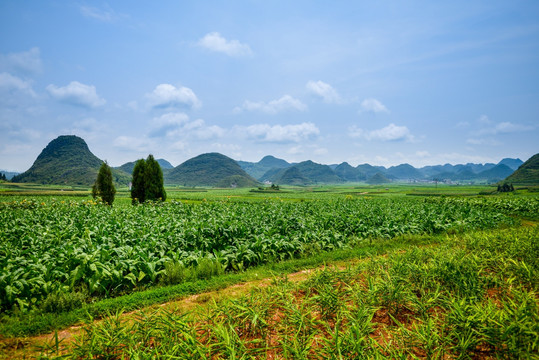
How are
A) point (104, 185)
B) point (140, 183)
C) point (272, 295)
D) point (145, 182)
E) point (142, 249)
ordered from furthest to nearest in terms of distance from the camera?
point (140, 183) → point (145, 182) → point (104, 185) → point (142, 249) → point (272, 295)

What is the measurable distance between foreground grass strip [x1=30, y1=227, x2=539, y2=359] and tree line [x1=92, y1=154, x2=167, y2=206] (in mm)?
23783

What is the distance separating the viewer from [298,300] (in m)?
4.49

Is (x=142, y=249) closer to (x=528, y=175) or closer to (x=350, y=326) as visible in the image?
(x=350, y=326)

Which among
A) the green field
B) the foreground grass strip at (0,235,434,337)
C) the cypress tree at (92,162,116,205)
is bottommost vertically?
the foreground grass strip at (0,235,434,337)

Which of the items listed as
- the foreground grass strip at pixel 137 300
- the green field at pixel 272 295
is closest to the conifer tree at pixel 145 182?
the green field at pixel 272 295

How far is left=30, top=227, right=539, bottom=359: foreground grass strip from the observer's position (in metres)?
2.96

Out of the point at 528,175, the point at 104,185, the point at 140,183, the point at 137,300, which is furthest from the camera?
the point at 528,175

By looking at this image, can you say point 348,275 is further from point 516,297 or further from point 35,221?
point 35,221

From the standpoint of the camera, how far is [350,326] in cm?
337

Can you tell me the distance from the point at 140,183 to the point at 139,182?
0.15 meters

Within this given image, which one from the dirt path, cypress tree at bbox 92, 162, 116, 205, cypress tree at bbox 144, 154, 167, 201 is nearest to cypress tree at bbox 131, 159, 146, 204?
cypress tree at bbox 144, 154, 167, 201

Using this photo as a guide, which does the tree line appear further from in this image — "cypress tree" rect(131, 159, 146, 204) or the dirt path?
the dirt path

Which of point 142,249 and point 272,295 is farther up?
point 142,249

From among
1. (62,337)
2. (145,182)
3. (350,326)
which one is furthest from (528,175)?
(62,337)
